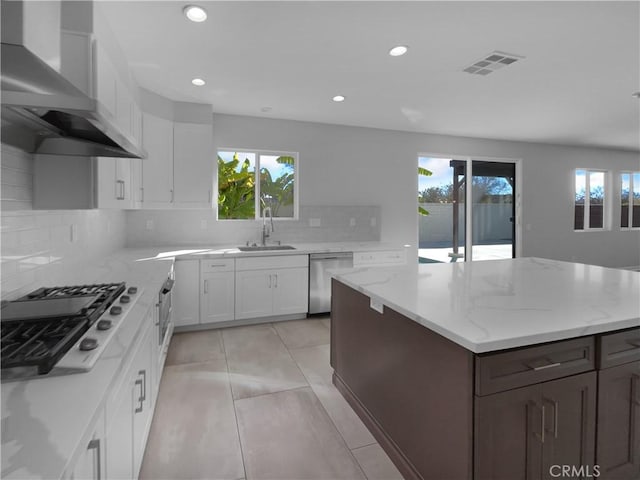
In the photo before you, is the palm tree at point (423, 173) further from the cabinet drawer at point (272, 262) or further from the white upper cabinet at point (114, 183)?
the white upper cabinet at point (114, 183)

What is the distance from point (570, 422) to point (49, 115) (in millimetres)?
2630

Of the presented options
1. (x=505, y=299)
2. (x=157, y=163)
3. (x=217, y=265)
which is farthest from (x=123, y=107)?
(x=505, y=299)

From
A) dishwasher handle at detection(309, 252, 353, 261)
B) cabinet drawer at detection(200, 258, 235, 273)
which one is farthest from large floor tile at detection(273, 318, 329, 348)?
cabinet drawer at detection(200, 258, 235, 273)

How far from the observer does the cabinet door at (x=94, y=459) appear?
0.80 metres

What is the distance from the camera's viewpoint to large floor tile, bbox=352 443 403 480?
5.73 feet

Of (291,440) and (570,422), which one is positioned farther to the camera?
(291,440)

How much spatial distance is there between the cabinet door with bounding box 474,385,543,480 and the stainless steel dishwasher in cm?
293

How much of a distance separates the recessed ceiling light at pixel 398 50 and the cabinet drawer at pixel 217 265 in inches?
100

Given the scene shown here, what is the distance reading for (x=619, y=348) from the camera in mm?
1490

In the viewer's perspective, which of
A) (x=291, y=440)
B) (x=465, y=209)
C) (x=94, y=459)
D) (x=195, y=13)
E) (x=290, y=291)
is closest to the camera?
(x=94, y=459)

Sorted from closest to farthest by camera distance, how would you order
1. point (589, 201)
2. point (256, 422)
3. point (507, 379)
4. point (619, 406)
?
point (507, 379), point (619, 406), point (256, 422), point (589, 201)

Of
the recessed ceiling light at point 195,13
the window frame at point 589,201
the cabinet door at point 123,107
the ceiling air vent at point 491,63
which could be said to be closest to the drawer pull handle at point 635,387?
the ceiling air vent at point 491,63

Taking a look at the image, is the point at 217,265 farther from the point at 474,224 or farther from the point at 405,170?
the point at 474,224

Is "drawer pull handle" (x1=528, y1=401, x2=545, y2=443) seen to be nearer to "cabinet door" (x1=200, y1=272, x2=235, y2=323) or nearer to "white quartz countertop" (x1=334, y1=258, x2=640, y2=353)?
"white quartz countertop" (x1=334, y1=258, x2=640, y2=353)
